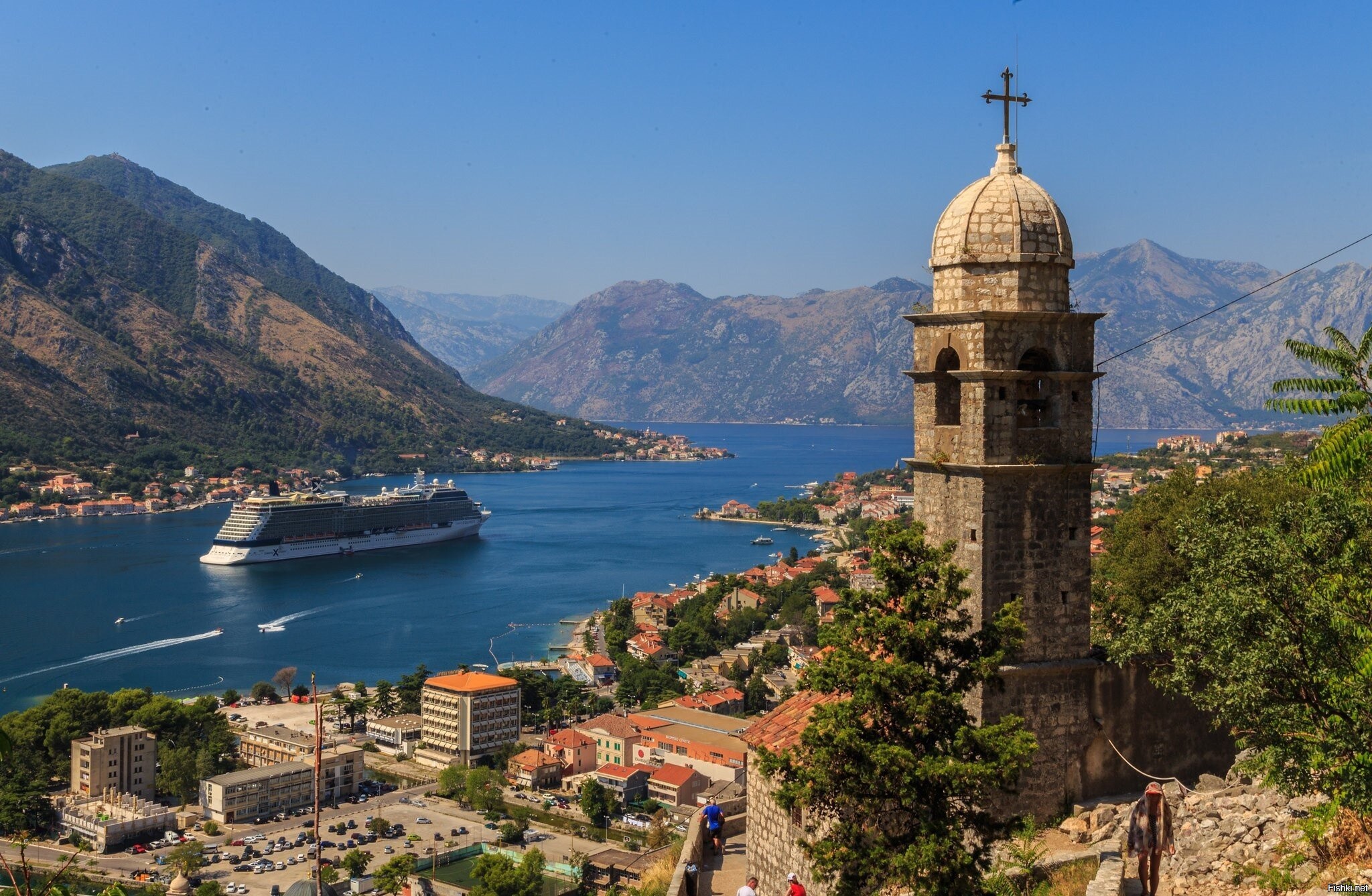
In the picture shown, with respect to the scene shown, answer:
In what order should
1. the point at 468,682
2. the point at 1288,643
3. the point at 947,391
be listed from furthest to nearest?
1. the point at 468,682
2. the point at 947,391
3. the point at 1288,643

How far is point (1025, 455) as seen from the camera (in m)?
6.40

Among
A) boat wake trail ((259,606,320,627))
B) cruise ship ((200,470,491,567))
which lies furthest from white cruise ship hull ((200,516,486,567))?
boat wake trail ((259,606,320,627))

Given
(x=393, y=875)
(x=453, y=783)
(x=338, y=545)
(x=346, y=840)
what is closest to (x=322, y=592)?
(x=338, y=545)

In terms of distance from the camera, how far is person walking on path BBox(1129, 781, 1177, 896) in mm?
5266

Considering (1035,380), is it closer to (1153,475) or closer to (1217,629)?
(1217,629)

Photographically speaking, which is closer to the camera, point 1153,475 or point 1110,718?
point 1110,718

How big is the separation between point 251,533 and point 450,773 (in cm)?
3902

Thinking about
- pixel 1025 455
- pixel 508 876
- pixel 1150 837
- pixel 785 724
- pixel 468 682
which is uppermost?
pixel 1025 455

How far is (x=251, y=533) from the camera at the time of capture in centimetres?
6488

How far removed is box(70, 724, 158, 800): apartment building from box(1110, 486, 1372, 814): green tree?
26576 mm

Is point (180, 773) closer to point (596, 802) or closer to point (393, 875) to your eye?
point (596, 802)

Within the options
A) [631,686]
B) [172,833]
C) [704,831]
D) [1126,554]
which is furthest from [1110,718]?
[631,686]

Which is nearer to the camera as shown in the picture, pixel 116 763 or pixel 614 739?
pixel 116 763

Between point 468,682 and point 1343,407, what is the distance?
28724mm
